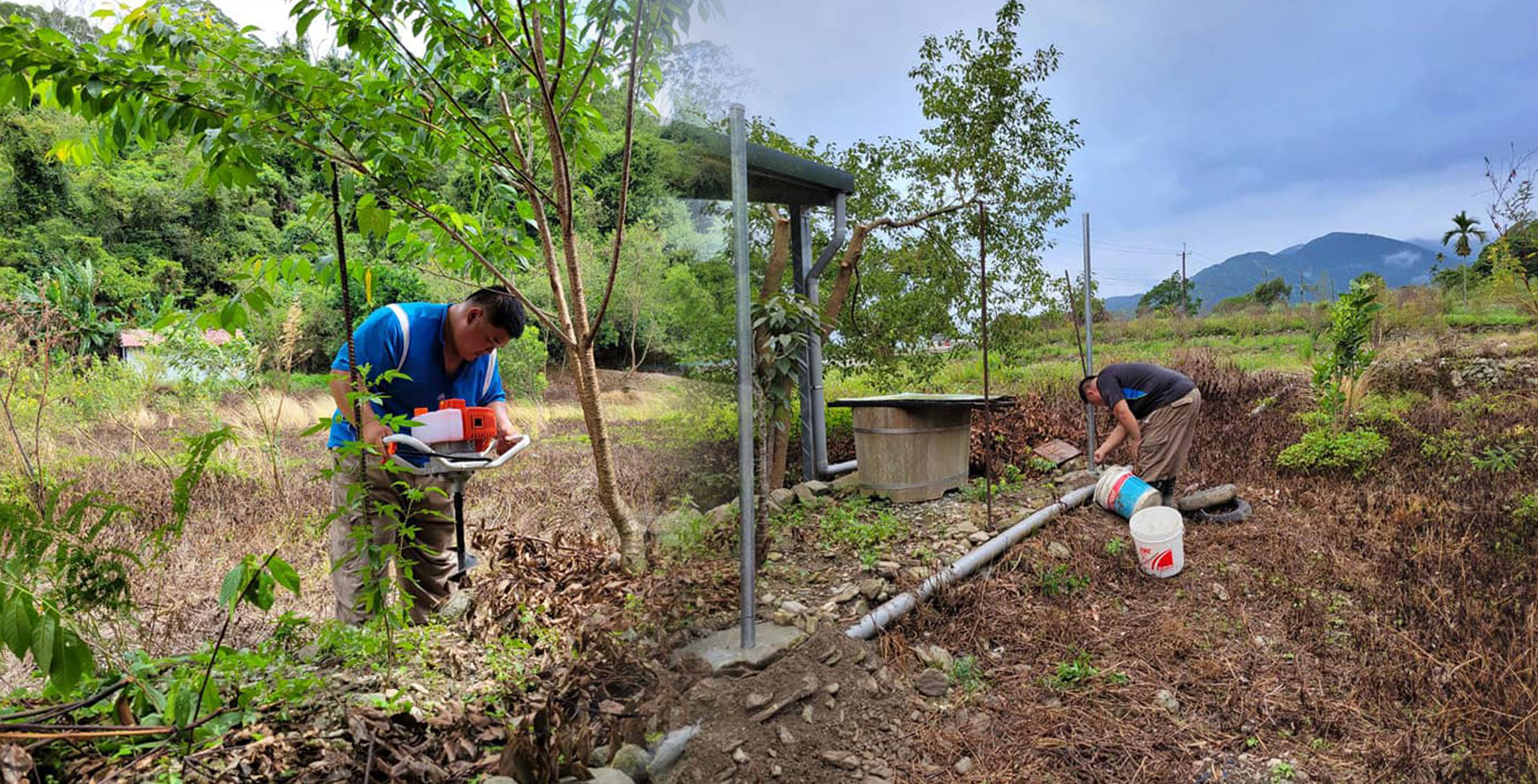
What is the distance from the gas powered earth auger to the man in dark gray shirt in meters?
3.47

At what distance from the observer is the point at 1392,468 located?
13.5ft

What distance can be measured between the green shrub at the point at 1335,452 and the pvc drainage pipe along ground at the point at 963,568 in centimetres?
155

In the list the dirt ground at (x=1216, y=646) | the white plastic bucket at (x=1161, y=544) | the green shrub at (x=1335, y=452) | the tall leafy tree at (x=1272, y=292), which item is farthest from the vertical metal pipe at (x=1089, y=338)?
the tall leafy tree at (x=1272, y=292)

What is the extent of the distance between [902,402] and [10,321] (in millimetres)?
3658

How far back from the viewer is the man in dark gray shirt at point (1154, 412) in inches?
165

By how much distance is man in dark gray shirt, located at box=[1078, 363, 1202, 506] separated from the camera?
13.8 ft

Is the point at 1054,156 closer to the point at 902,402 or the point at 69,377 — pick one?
the point at 902,402

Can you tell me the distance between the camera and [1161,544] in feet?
10.4

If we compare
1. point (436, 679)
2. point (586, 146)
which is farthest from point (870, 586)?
point (586, 146)

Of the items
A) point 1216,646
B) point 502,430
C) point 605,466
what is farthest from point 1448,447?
point 502,430

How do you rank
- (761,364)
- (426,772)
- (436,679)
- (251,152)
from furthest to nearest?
(761,364) → (436,679) → (251,152) → (426,772)

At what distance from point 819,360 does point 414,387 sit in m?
2.67

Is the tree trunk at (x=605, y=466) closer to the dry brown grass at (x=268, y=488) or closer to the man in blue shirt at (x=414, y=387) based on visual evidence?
the dry brown grass at (x=268, y=488)

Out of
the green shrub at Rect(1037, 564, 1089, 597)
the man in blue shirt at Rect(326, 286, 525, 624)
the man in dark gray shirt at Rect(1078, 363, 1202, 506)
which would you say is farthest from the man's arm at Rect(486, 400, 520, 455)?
the man in dark gray shirt at Rect(1078, 363, 1202, 506)
